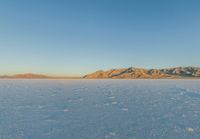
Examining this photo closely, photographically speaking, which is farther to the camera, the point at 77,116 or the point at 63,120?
the point at 77,116

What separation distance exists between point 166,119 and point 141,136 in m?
3.14

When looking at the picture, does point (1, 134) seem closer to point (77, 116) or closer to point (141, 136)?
point (77, 116)

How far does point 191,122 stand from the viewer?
9242mm

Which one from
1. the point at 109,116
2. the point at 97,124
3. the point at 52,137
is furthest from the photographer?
the point at 109,116

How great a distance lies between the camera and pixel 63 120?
9562mm

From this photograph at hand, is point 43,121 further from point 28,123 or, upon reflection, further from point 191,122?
point 191,122

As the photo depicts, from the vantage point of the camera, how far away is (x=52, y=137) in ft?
23.2

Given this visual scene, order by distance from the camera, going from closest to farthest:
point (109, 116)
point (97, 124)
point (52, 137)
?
point (52, 137), point (97, 124), point (109, 116)

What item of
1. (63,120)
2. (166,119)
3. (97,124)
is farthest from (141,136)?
(63,120)

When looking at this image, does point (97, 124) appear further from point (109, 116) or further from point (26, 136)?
point (26, 136)

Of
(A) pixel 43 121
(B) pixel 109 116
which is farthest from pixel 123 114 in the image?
(A) pixel 43 121

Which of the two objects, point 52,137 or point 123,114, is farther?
point 123,114

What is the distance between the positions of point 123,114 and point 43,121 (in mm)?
4319

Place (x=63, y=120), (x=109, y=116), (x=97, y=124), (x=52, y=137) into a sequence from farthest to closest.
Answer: (x=109, y=116), (x=63, y=120), (x=97, y=124), (x=52, y=137)
